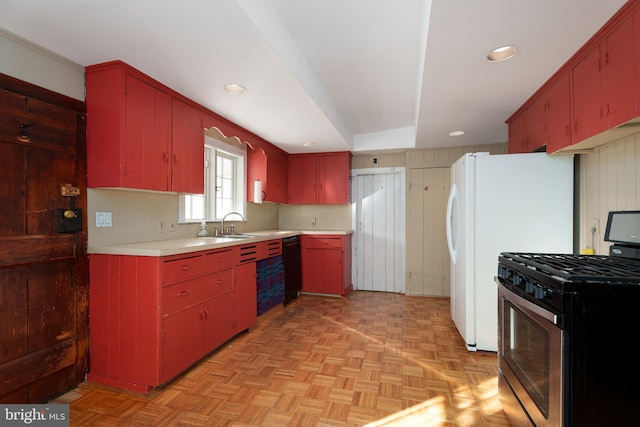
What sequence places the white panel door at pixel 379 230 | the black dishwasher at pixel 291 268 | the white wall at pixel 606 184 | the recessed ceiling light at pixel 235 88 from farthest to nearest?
1. the white panel door at pixel 379 230
2. the black dishwasher at pixel 291 268
3. the recessed ceiling light at pixel 235 88
4. the white wall at pixel 606 184

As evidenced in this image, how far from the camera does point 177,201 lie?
289cm

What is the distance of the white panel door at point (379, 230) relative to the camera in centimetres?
476

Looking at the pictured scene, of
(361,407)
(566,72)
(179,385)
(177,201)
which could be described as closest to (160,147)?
(177,201)

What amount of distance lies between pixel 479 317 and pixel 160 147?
294 centimetres

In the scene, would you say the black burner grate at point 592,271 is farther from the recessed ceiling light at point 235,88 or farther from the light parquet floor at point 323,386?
the recessed ceiling light at point 235,88

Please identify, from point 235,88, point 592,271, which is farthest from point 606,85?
point 235,88

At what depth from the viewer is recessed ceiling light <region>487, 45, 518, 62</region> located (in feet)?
6.01

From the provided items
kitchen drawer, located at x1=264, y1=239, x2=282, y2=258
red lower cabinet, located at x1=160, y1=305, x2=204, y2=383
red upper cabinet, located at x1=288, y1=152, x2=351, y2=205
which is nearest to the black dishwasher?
kitchen drawer, located at x1=264, y1=239, x2=282, y2=258

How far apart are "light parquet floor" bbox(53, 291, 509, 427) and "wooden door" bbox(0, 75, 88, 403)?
25cm

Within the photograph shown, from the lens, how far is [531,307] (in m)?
1.38

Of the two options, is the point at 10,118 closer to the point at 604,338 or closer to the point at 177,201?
the point at 177,201
